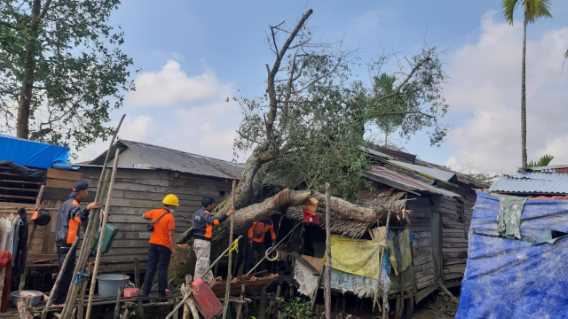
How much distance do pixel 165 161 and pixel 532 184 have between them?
8995 millimetres

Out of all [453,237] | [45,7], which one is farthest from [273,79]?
[45,7]

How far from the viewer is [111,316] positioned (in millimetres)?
7434

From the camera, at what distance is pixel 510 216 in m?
7.84

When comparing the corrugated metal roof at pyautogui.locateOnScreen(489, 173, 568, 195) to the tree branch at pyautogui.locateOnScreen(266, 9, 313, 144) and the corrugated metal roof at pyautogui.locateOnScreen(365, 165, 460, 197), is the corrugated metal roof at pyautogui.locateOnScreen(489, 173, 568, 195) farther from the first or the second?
the tree branch at pyautogui.locateOnScreen(266, 9, 313, 144)

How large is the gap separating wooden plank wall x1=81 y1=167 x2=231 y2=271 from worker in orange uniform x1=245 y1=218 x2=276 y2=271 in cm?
221

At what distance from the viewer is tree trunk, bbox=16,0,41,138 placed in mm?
13020

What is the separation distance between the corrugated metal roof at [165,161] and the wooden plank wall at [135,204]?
247 millimetres

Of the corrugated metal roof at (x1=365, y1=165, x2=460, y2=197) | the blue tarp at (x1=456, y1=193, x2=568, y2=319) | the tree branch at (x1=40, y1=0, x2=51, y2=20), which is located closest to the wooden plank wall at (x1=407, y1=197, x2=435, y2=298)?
the corrugated metal roof at (x1=365, y1=165, x2=460, y2=197)

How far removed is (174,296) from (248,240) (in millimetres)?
2878

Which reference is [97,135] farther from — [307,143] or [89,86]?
[307,143]

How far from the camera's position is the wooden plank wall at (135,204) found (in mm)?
9742

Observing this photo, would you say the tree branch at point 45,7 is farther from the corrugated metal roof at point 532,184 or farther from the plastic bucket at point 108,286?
the corrugated metal roof at point 532,184

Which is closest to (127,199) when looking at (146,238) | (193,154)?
(146,238)

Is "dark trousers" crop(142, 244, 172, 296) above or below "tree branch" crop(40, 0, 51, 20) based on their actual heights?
below
